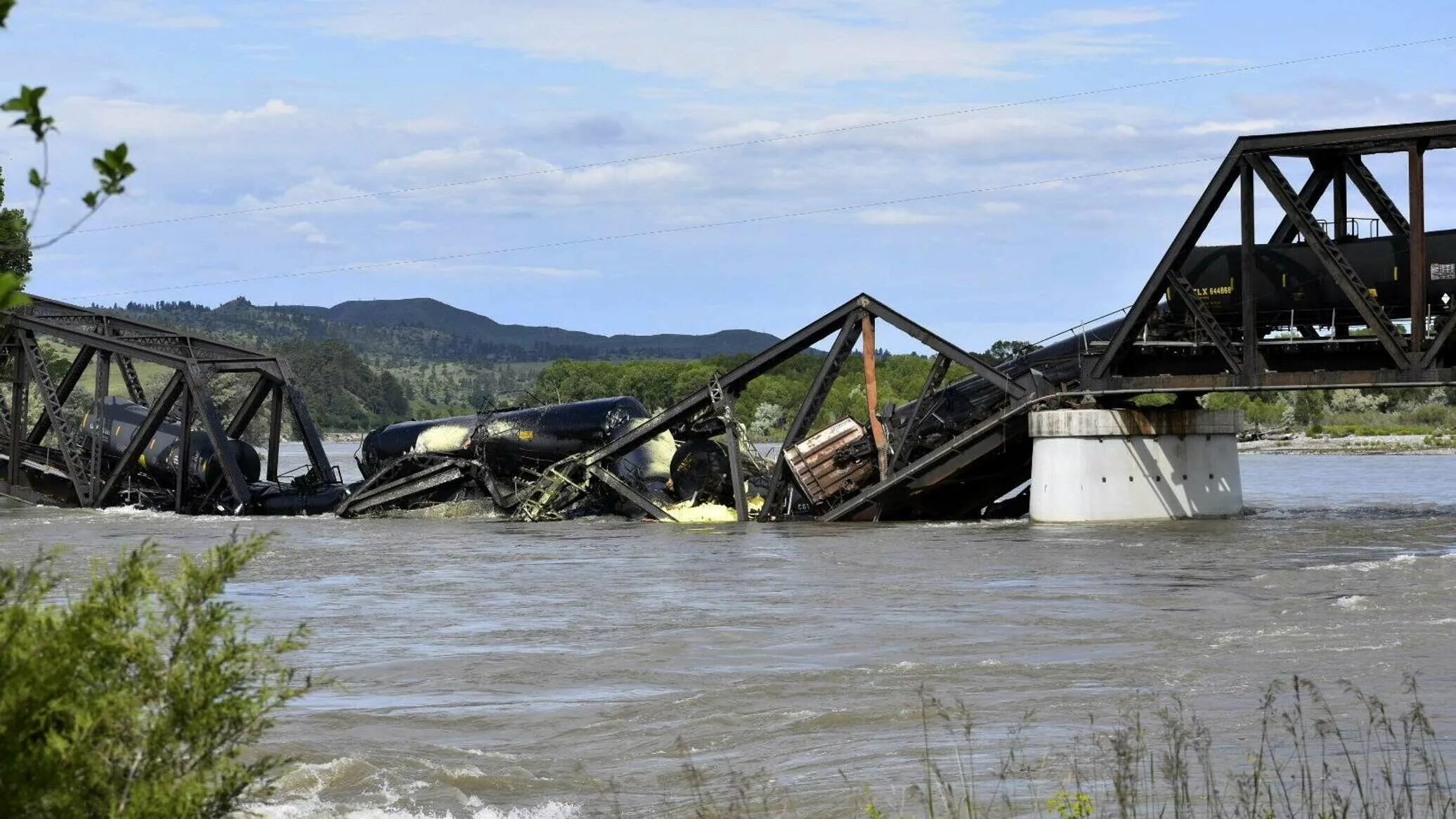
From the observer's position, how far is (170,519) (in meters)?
45.4

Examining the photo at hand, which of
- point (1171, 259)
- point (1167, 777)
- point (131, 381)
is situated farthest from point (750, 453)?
point (1167, 777)

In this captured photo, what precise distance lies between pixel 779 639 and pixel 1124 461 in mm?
16621

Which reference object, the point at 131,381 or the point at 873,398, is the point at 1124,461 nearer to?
the point at 873,398

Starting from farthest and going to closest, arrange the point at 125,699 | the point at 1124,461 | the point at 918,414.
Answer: the point at 918,414 < the point at 1124,461 < the point at 125,699

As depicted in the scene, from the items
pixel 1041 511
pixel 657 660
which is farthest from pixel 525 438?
pixel 657 660

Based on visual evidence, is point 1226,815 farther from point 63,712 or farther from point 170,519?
point 170,519

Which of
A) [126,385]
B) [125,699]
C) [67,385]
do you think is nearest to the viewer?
[125,699]

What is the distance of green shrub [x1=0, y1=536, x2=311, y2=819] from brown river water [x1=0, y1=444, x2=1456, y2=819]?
3922 millimetres

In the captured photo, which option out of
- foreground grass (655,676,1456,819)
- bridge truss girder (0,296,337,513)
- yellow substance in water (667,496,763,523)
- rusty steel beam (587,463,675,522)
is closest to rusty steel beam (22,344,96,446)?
bridge truss girder (0,296,337,513)

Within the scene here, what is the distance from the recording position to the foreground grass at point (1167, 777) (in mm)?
9680

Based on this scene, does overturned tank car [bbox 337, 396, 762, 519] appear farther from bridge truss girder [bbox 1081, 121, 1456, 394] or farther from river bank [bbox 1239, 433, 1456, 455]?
river bank [bbox 1239, 433, 1456, 455]

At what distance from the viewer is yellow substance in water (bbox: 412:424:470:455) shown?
1730 inches

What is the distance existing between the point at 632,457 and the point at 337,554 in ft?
32.5

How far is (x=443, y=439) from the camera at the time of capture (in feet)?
144
